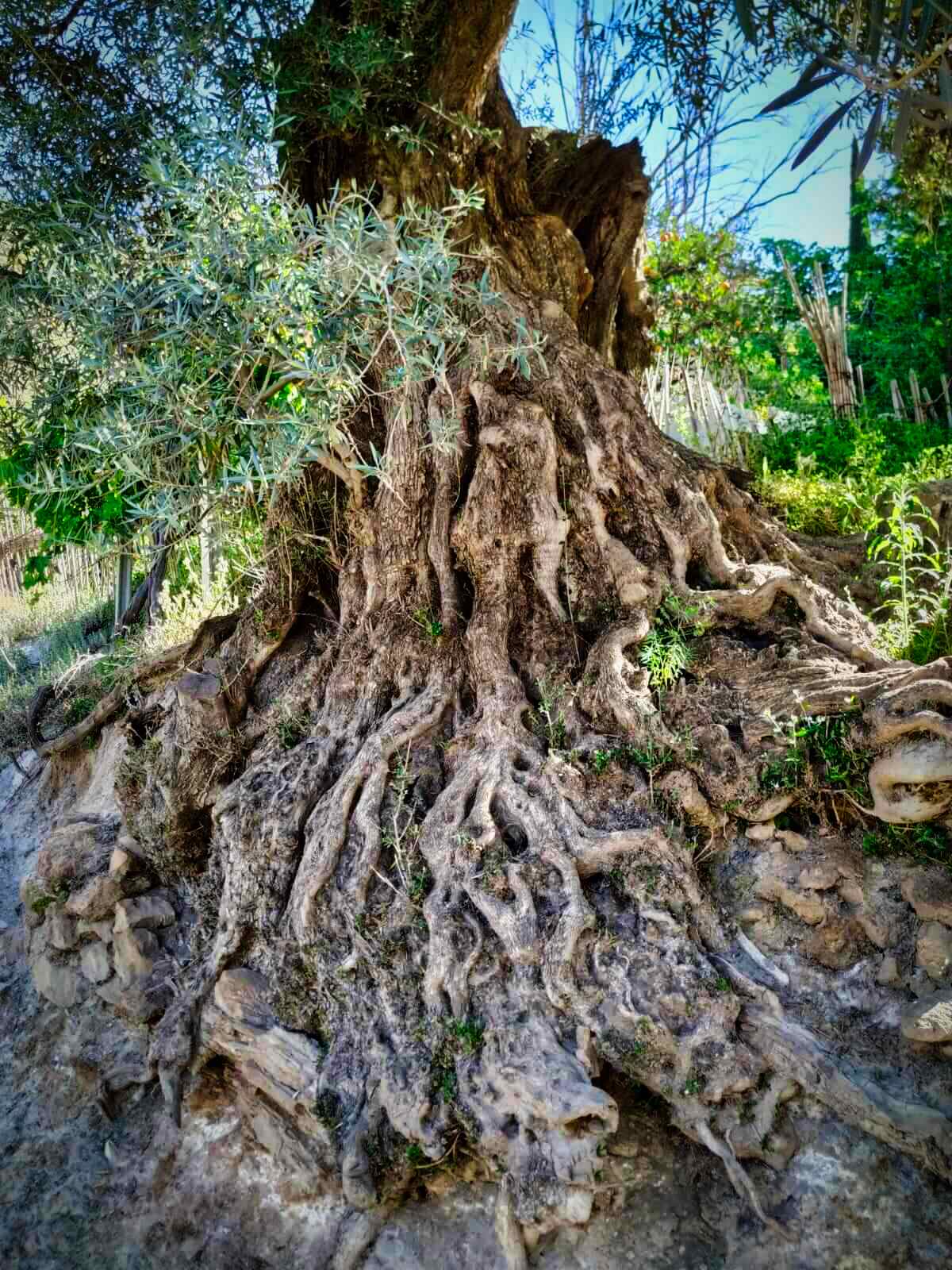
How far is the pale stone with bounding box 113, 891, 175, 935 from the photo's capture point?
483cm

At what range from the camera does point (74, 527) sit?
5.70 m

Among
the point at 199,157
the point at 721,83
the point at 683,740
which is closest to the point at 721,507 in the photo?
the point at 683,740

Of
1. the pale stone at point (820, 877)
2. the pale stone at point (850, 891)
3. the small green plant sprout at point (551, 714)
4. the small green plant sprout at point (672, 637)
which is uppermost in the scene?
the small green plant sprout at point (672, 637)

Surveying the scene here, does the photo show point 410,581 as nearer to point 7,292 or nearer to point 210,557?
point 7,292

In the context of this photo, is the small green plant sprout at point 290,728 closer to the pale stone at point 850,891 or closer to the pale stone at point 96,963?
the pale stone at point 96,963

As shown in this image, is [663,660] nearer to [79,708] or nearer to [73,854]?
[73,854]

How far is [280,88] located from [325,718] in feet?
10.9

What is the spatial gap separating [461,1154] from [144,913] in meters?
2.29

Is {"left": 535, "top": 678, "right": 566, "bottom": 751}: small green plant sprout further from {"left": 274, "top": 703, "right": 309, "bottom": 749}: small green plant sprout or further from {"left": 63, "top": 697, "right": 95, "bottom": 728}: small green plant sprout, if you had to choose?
{"left": 63, "top": 697, "right": 95, "bottom": 728}: small green plant sprout

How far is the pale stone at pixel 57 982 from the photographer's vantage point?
499 centimetres

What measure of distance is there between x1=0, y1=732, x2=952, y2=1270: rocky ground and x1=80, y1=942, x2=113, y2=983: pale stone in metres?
0.01

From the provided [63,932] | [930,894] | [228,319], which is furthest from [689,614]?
[63,932]

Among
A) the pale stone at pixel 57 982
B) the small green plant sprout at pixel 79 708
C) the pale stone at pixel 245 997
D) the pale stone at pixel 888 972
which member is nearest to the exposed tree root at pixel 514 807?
the pale stone at pixel 245 997

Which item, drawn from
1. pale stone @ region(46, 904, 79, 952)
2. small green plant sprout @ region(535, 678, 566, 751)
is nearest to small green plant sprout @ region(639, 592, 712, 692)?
small green plant sprout @ region(535, 678, 566, 751)
